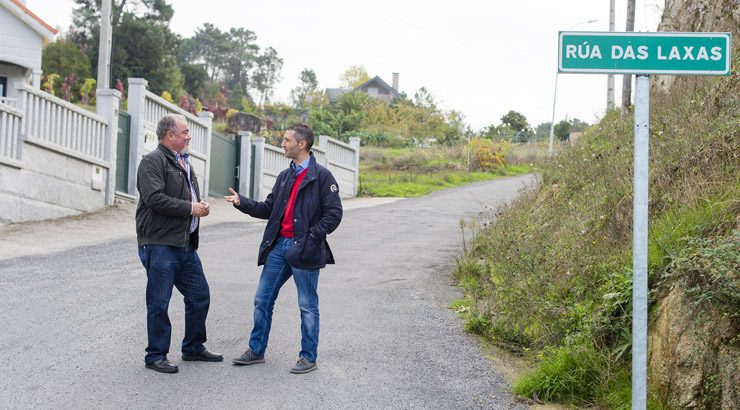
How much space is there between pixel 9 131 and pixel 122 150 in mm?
4232

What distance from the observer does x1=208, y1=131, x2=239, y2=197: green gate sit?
23.8 meters

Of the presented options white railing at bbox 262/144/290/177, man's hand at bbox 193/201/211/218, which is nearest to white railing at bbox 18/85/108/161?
white railing at bbox 262/144/290/177

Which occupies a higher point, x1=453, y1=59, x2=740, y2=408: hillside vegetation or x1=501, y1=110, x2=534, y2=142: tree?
x1=501, y1=110, x2=534, y2=142: tree

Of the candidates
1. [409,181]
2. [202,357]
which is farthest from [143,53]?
[202,357]

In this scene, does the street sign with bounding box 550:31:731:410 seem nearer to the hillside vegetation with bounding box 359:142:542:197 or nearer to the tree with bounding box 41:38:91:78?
the hillside vegetation with bounding box 359:142:542:197

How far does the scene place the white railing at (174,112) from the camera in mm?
20141

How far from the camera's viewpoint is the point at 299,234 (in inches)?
273

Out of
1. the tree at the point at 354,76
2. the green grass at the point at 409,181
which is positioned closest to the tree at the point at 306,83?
the tree at the point at 354,76

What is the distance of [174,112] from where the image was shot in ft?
68.5

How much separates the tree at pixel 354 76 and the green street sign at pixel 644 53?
88014 millimetres

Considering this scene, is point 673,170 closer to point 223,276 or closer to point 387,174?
point 223,276

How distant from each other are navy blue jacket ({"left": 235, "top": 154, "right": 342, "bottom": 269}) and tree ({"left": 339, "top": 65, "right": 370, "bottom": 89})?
86.2 m

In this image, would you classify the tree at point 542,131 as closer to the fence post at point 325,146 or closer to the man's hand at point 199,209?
the fence post at point 325,146

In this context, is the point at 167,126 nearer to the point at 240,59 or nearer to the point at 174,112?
the point at 174,112
